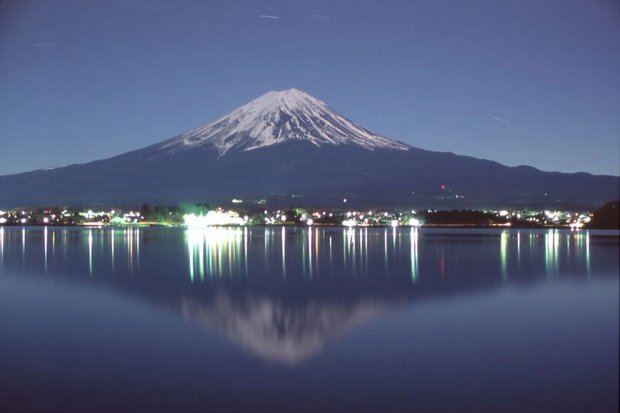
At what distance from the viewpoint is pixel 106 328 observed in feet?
31.0

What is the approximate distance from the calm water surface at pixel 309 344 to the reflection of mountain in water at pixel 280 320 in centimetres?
3

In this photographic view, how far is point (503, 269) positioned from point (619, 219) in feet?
106

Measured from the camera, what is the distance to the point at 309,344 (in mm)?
8211

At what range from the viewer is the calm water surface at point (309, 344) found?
5965 millimetres

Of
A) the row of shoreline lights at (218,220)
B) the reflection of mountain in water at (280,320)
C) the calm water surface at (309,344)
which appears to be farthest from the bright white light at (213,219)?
the reflection of mountain in water at (280,320)

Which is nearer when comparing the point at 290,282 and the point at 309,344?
the point at 309,344

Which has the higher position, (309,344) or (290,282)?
(309,344)

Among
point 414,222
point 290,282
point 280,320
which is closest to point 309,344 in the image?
point 280,320

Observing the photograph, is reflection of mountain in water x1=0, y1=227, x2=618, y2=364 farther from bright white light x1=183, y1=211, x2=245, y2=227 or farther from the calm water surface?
bright white light x1=183, y1=211, x2=245, y2=227

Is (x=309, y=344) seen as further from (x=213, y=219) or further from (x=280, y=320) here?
(x=213, y=219)

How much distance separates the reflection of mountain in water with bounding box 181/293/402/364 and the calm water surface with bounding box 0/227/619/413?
0.08 ft

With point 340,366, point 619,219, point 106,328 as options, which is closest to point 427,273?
point 106,328

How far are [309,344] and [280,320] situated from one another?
2.10 m

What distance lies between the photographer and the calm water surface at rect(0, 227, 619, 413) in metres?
5.96
